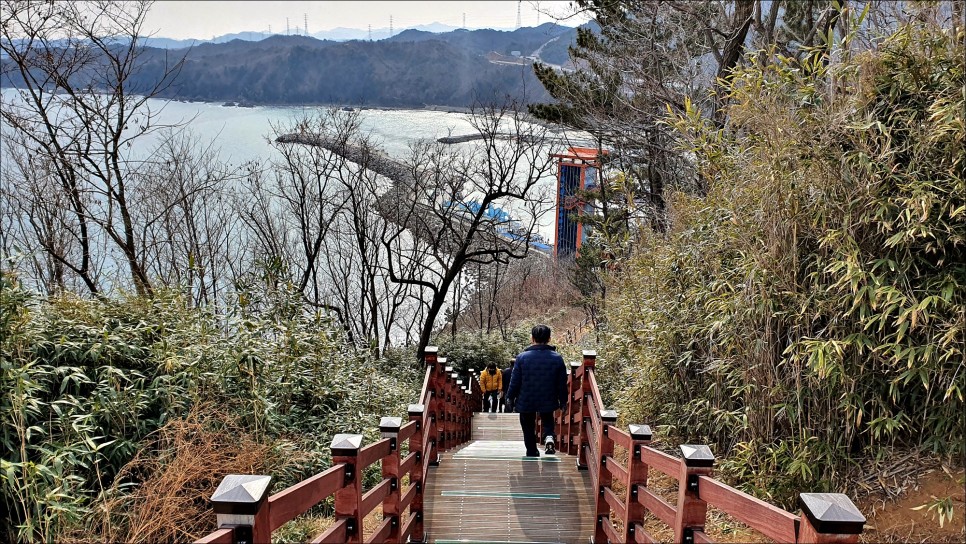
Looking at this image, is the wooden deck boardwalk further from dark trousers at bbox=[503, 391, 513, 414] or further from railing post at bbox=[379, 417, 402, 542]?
railing post at bbox=[379, 417, 402, 542]

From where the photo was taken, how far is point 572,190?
2052 centimetres

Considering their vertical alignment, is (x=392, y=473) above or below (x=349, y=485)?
below

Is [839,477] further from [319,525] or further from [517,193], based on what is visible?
[517,193]

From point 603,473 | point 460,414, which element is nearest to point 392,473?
point 603,473

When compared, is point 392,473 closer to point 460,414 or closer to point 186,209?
point 460,414

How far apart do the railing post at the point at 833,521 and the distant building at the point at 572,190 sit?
13.7 m

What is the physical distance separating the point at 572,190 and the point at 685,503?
59.3ft

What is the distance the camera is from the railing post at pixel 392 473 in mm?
3871

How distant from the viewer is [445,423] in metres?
7.37

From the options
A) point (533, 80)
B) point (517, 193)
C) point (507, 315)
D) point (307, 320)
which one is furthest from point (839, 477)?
point (507, 315)

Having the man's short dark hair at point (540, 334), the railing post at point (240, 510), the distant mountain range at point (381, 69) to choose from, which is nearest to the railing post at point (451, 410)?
the man's short dark hair at point (540, 334)

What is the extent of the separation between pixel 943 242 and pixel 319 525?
429cm

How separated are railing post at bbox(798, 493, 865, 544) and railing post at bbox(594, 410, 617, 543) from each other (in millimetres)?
2391

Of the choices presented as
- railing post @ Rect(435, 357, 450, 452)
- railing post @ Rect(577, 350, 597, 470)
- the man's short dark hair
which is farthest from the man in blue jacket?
railing post @ Rect(435, 357, 450, 452)
